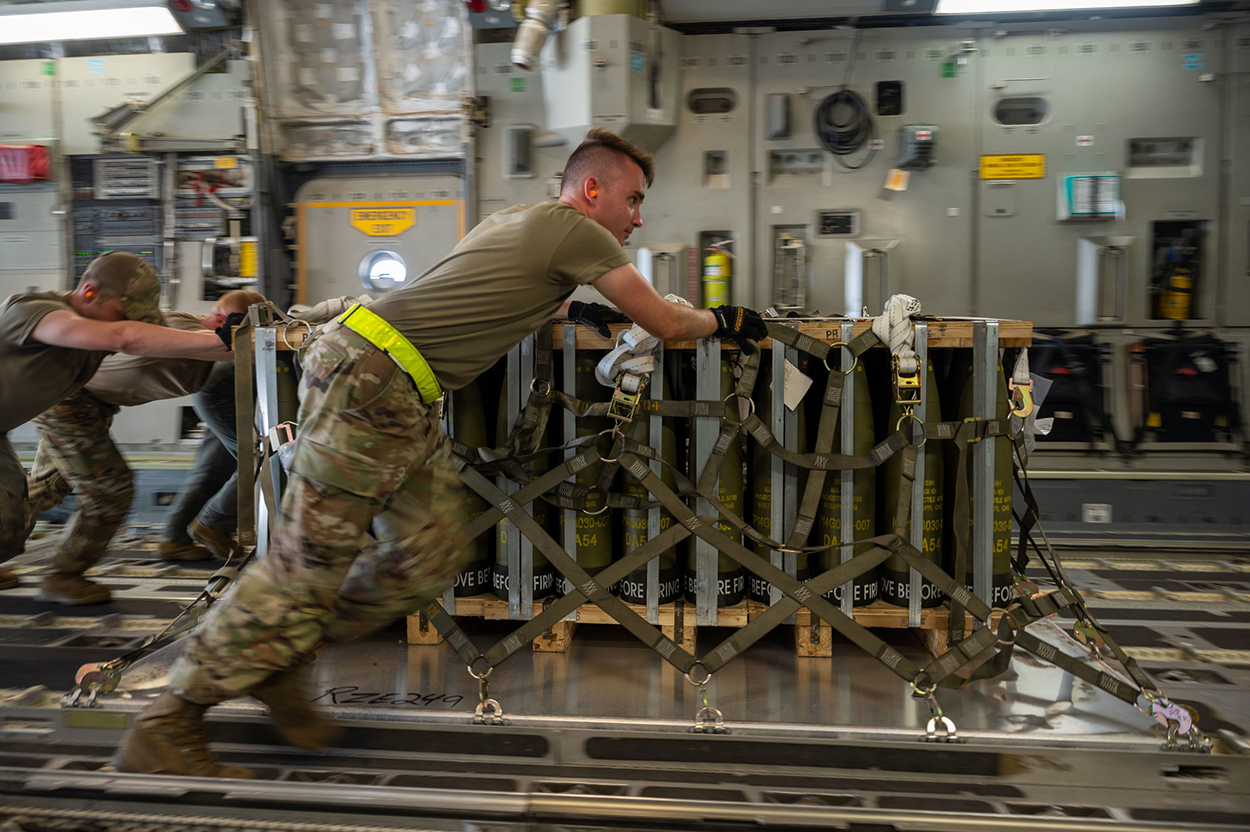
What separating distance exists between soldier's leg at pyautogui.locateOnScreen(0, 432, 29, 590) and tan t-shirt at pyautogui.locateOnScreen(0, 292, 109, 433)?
17 cm

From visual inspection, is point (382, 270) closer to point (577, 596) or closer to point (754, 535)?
point (577, 596)

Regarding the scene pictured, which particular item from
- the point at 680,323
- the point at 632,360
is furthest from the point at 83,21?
the point at 680,323

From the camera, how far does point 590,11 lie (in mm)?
4633

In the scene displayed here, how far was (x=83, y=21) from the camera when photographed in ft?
18.1

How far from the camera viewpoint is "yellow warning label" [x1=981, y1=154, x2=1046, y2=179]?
16.0 ft

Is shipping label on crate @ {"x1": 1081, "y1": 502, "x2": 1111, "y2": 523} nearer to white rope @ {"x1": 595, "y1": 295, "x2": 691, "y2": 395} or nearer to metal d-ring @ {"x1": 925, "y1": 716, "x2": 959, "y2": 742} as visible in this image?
metal d-ring @ {"x1": 925, "y1": 716, "x2": 959, "y2": 742}

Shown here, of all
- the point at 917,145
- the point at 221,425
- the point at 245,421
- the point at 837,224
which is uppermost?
the point at 917,145

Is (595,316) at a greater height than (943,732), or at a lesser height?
greater

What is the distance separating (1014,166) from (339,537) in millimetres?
4575

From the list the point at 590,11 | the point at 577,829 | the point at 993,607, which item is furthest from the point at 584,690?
the point at 590,11

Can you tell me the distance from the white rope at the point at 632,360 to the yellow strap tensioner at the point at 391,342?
Result: 0.59 meters

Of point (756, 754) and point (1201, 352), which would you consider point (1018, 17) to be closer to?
point (1201, 352)

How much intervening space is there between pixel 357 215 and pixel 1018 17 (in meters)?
4.38

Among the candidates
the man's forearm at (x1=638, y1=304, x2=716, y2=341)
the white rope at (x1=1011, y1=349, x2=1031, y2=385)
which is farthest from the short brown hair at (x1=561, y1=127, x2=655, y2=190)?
the white rope at (x1=1011, y1=349, x2=1031, y2=385)
